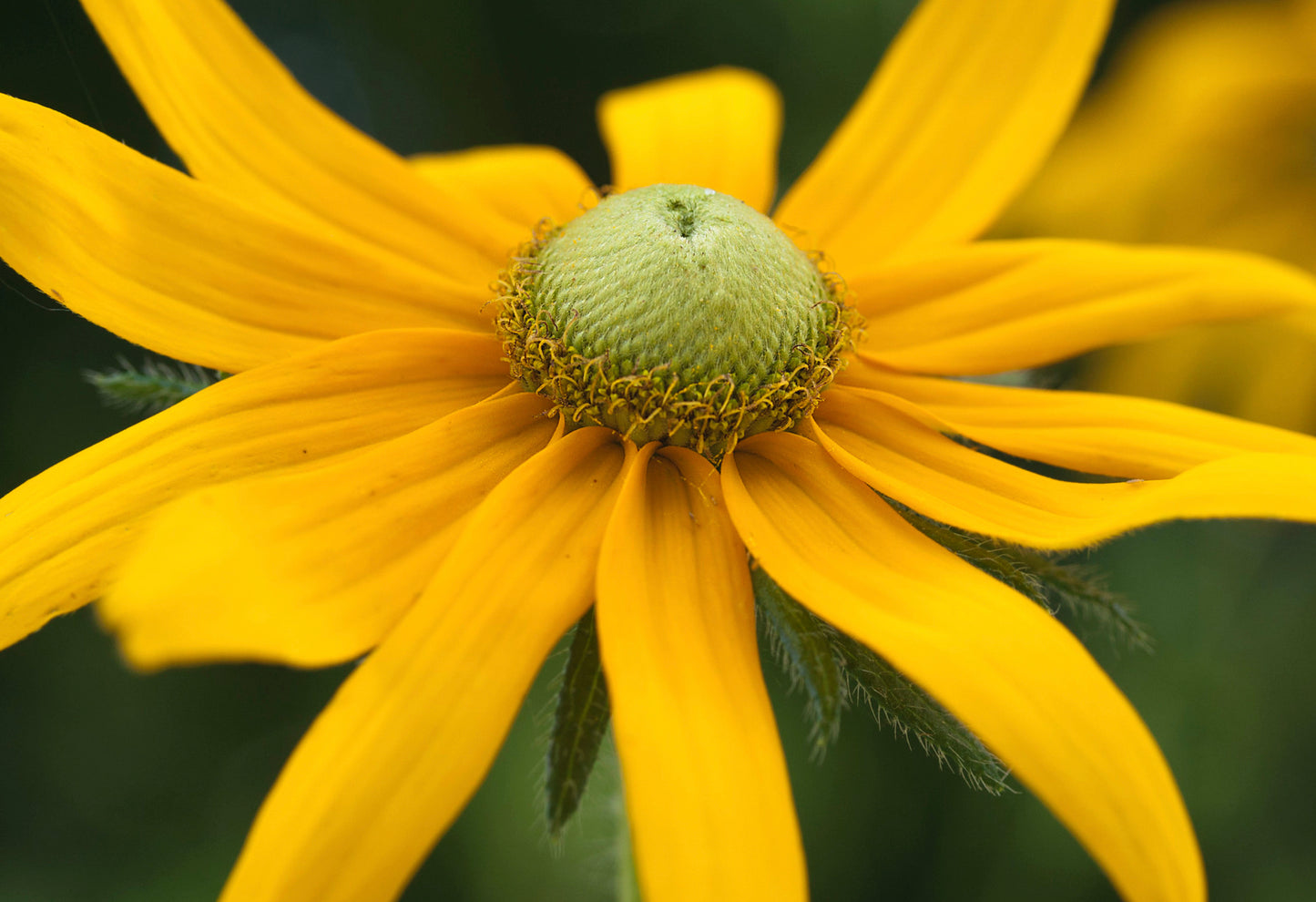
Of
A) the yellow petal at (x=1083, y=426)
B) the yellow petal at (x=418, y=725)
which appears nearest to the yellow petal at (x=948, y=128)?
the yellow petal at (x=1083, y=426)

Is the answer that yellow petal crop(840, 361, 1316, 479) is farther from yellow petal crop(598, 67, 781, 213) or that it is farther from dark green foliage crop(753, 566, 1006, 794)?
yellow petal crop(598, 67, 781, 213)

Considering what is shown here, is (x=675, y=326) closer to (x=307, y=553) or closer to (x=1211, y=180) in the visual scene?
(x=307, y=553)

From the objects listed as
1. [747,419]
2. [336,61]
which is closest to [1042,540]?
[747,419]

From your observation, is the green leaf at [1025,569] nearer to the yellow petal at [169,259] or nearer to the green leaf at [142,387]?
the yellow petal at [169,259]

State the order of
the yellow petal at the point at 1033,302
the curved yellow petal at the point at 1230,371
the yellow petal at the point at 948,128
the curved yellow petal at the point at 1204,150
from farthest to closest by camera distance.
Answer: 1. the curved yellow petal at the point at 1204,150
2. the curved yellow petal at the point at 1230,371
3. the yellow petal at the point at 948,128
4. the yellow petal at the point at 1033,302

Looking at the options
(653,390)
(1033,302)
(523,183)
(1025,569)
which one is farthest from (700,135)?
(1025,569)

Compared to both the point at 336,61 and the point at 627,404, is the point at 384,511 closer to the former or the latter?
the point at 627,404

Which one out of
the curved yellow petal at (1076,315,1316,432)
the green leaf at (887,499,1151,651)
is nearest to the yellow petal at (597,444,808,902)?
the green leaf at (887,499,1151,651)

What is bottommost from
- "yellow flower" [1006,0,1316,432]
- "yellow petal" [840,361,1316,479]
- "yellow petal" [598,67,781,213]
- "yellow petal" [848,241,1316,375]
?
"yellow petal" [840,361,1316,479]
